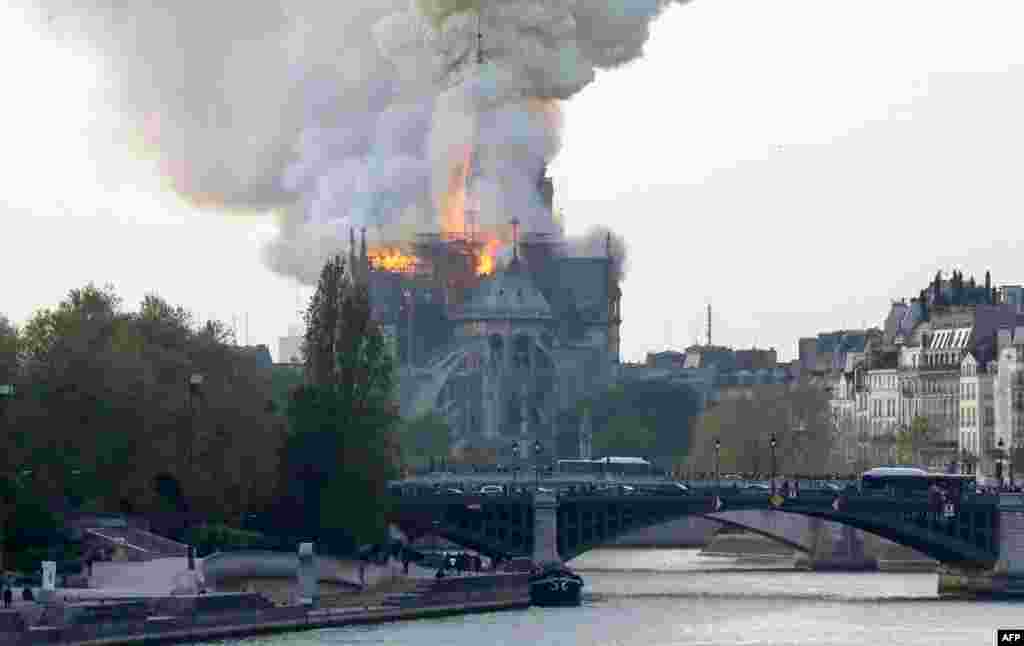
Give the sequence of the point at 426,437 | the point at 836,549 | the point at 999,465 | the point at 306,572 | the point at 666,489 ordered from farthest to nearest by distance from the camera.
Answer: the point at 426,437
the point at 836,549
the point at 999,465
the point at 666,489
the point at 306,572

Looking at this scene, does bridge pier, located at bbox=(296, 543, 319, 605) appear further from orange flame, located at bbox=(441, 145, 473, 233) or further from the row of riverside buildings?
orange flame, located at bbox=(441, 145, 473, 233)

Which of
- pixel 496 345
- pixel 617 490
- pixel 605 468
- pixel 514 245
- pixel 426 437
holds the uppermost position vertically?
pixel 514 245

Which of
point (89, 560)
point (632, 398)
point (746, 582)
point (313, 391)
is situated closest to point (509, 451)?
point (632, 398)

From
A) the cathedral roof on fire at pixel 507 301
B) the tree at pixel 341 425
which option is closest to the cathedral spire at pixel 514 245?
the cathedral roof on fire at pixel 507 301

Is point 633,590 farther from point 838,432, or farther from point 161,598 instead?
point 838,432

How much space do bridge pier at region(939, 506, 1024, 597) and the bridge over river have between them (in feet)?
0.08

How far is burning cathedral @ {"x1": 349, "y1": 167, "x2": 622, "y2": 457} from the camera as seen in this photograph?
6954 inches

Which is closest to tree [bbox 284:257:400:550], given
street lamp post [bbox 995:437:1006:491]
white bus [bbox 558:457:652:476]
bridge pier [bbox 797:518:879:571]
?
street lamp post [bbox 995:437:1006:491]

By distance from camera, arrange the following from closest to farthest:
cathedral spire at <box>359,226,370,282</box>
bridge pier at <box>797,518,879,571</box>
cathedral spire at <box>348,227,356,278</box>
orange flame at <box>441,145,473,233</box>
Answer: bridge pier at <box>797,518,879,571</box>
cathedral spire at <box>348,227,356,278</box>
orange flame at <box>441,145,473,233</box>
cathedral spire at <box>359,226,370,282</box>

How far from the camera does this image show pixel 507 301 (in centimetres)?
18012

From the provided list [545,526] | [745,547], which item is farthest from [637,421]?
[545,526]

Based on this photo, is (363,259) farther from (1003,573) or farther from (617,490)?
(1003,573)

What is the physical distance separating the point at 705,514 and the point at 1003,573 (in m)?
8.11

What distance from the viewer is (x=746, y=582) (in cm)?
11119
